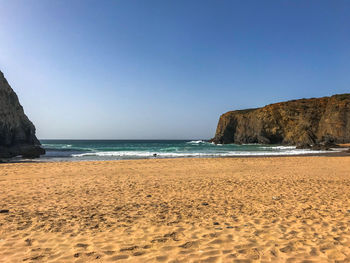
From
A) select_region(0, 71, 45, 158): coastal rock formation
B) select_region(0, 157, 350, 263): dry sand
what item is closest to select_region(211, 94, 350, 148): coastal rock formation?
select_region(0, 157, 350, 263): dry sand

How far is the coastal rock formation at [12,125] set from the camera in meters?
33.0

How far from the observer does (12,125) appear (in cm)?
3566

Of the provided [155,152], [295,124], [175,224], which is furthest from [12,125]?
[295,124]

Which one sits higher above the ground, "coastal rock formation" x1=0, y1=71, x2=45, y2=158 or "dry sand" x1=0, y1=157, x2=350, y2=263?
"coastal rock formation" x1=0, y1=71, x2=45, y2=158

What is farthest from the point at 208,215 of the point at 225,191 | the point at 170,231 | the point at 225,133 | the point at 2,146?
the point at 225,133

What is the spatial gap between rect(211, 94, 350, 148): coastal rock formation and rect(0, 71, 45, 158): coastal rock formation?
57854 millimetres

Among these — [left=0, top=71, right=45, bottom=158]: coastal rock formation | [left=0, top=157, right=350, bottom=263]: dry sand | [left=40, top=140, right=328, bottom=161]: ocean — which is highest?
[left=0, top=71, right=45, bottom=158]: coastal rock formation

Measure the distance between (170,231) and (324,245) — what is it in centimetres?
283

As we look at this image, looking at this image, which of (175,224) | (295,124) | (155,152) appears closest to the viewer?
(175,224)

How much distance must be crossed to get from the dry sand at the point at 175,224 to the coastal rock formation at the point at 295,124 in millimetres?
52550

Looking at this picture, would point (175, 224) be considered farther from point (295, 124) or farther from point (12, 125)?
point (295, 124)

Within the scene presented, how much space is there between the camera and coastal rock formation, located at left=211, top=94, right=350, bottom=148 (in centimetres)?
5669

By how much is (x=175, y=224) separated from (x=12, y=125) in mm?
40623

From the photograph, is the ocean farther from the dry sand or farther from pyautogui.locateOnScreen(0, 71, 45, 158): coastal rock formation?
the dry sand
